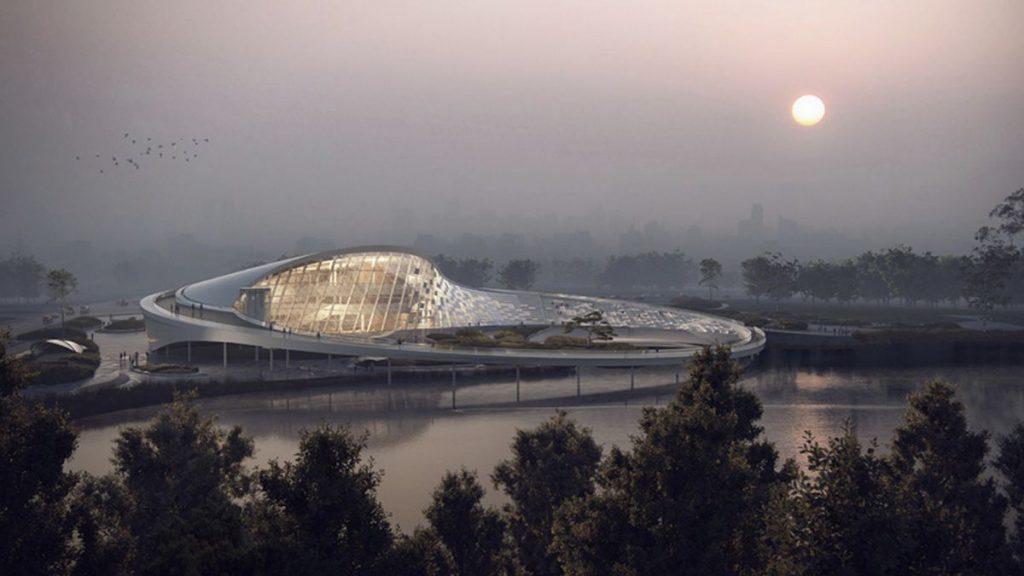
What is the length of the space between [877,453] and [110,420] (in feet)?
147

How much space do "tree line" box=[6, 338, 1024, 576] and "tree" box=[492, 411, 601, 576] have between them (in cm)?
11

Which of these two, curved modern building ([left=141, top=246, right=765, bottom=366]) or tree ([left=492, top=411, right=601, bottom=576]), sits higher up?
curved modern building ([left=141, top=246, right=765, bottom=366])

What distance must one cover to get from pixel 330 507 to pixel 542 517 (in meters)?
9.03

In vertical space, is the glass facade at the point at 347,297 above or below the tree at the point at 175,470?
above

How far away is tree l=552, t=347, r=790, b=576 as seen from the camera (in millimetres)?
20250

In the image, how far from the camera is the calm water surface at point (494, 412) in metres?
39.0

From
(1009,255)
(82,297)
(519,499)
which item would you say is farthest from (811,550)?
(82,297)

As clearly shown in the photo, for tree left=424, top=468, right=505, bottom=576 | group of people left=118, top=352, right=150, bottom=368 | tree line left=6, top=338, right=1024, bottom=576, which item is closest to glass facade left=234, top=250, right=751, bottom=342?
group of people left=118, top=352, right=150, bottom=368

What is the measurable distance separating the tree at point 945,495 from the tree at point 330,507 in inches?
543

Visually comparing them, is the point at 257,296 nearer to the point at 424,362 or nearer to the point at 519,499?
the point at 424,362

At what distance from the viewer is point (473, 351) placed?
6009cm

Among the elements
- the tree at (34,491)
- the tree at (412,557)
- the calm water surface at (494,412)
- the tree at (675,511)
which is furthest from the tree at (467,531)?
the tree at (34,491)

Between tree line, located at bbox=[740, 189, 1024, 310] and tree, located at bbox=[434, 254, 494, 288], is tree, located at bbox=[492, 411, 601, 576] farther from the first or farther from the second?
tree, located at bbox=[434, 254, 494, 288]

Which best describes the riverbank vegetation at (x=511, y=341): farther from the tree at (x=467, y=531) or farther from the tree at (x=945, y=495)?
the tree at (x=945, y=495)
